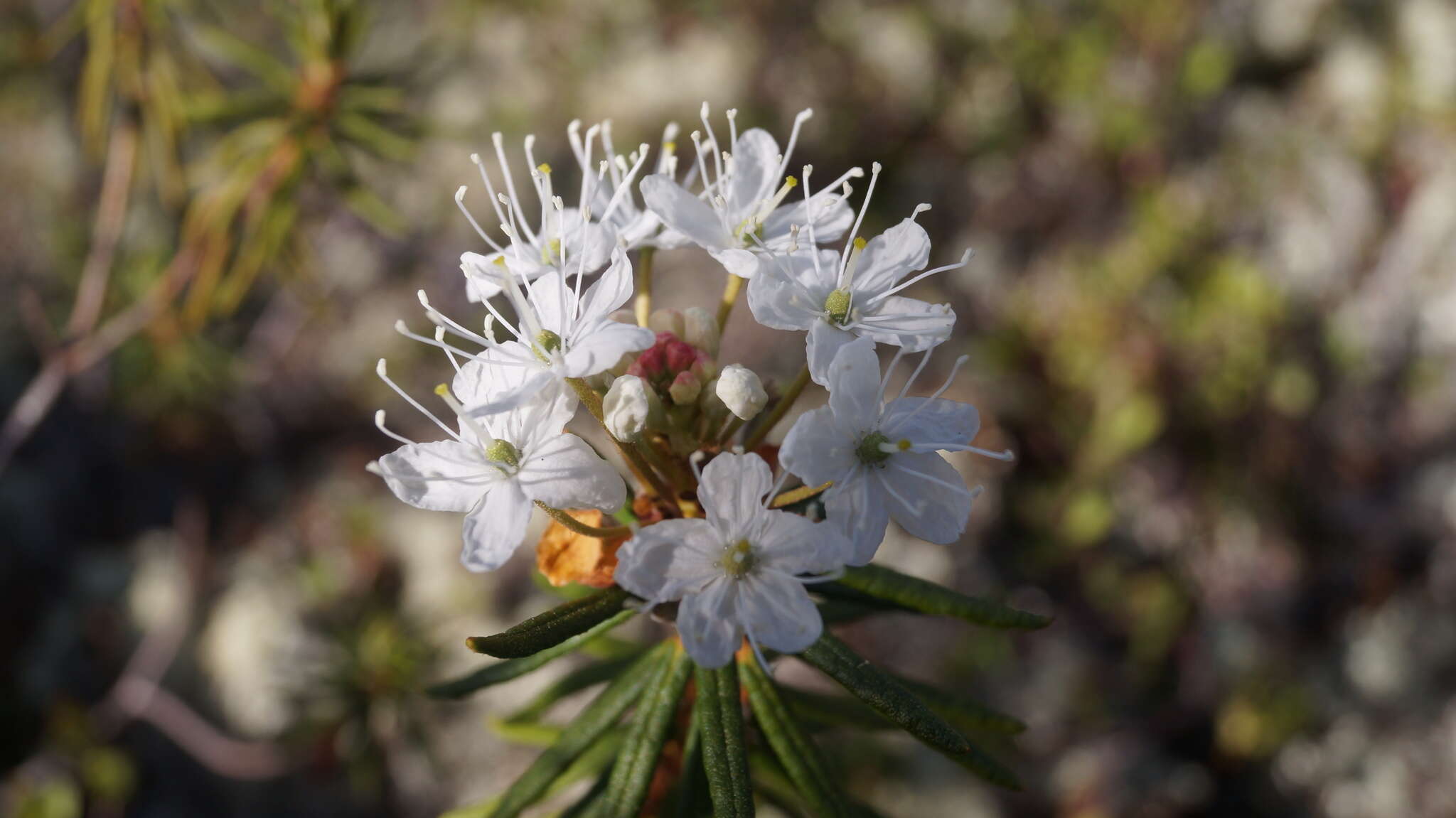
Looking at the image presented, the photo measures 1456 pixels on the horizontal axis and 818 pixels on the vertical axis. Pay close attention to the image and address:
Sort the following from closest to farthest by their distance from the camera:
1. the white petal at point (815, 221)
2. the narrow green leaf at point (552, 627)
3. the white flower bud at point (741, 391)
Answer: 1. the narrow green leaf at point (552, 627)
2. the white flower bud at point (741, 391)
3. the white petal at point (815, 221)

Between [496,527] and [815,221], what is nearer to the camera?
[496,527]

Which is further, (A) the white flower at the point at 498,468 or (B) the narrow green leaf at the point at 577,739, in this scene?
(B) the narrow green leaf at the point at 577,739

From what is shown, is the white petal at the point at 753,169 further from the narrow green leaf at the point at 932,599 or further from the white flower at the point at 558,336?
the narrow green leaf at the point at 932,599

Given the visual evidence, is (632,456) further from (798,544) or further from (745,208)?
(745,208)

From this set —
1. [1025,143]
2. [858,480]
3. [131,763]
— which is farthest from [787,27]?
[131,763]

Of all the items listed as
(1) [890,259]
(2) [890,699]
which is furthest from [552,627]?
(1) [890,259]

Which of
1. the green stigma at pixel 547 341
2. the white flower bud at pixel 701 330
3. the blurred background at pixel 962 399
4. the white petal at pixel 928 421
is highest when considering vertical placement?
the blurred background at pixel 962 399

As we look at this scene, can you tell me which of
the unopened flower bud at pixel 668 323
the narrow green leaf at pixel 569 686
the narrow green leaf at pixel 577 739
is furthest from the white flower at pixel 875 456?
the narrow green leaf at pixel 569 686
